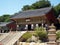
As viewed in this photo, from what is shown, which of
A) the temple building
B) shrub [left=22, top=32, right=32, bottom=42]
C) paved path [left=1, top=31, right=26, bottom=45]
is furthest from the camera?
the temple building

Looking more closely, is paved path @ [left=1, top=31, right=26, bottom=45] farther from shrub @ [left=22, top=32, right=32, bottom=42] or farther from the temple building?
the temple building

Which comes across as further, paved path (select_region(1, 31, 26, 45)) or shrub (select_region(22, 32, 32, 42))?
shrub (select_region(22, 32, 32, 42))

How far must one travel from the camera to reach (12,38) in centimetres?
3142

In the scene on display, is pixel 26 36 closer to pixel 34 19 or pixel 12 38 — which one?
pixel 12 38

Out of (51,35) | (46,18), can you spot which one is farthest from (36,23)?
(51,35)

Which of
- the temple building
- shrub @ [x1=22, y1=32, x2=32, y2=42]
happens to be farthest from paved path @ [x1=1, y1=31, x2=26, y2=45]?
the temple building

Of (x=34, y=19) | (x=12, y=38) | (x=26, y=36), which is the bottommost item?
(x=12, y=38)

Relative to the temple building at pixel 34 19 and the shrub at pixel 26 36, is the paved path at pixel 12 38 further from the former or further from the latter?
the temple building at pixel 34 19

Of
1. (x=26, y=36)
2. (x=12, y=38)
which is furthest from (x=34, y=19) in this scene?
(x=12, y=38)

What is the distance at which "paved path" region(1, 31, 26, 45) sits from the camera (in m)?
30.0

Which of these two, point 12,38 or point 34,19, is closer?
point 12,38

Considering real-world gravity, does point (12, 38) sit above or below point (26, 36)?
below

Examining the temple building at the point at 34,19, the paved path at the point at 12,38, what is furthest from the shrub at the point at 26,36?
the temple building at the point at 34,19

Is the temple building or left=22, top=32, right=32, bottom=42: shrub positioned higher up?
the temple building
